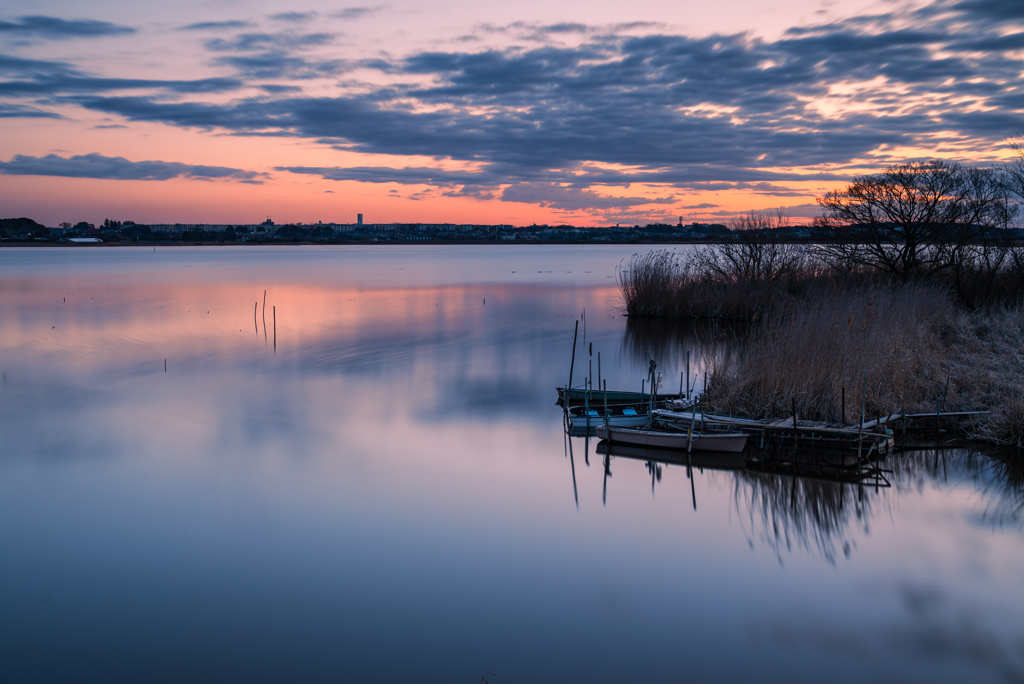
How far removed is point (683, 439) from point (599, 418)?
217cm

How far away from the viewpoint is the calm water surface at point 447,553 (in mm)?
6297

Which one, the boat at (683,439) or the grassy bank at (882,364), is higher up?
the grassy bank at (882,364)

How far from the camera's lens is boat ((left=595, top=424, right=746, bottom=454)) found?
37.7 feet

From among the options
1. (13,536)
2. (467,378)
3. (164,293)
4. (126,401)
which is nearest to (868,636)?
(13,536)

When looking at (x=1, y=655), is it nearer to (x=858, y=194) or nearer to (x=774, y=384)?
(x=774, y=384)

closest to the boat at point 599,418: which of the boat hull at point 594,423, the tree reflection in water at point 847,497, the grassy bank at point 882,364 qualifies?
the boat hull at point 594,423

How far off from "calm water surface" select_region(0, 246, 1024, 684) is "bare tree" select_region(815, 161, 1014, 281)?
13080 millimetres

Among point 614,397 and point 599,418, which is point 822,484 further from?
point 614,397

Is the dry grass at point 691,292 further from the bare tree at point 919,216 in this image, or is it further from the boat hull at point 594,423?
the boat hull at point 594,423

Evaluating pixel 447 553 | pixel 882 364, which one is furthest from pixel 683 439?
pixel 447 553

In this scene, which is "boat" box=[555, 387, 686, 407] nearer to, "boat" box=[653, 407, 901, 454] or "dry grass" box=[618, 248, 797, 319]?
"boat" box=[653, 407, 901, 454]

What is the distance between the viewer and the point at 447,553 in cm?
833

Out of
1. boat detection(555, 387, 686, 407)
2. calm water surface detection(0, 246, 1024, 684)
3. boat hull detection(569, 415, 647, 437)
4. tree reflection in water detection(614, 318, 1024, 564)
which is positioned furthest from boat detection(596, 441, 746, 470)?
boat detection(555, 387, 686, 407)

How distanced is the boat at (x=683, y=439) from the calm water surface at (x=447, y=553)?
53cm
